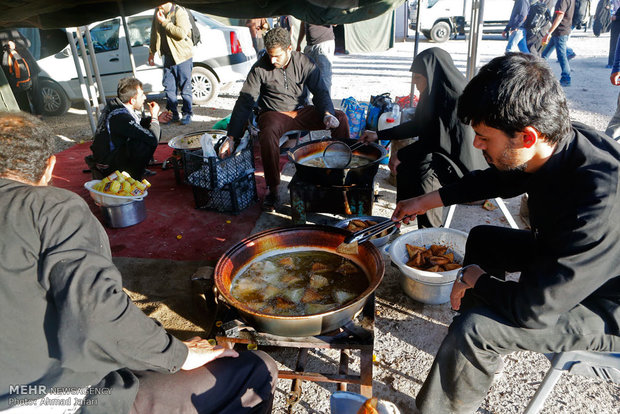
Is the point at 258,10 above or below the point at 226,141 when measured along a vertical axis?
above

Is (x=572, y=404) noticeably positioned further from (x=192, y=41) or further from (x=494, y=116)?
(x=192, y=41)

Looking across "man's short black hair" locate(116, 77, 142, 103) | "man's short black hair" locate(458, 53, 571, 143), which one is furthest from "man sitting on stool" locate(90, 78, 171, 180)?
"man's short black hair" locate(458, 53, 571, 143)

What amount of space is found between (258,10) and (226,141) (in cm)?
156

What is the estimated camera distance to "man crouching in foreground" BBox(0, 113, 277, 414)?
145 centimetres

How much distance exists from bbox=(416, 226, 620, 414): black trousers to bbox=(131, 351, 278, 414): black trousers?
92 centimetres

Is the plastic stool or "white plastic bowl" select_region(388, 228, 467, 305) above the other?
the plastic stool

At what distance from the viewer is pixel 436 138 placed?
13.1 feet

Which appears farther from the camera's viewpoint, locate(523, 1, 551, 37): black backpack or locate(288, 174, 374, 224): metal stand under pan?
locate(523, 1, 551, 37): black backpack

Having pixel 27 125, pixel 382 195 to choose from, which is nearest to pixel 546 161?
pixel 27 125

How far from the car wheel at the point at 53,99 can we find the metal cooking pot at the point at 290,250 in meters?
8.99

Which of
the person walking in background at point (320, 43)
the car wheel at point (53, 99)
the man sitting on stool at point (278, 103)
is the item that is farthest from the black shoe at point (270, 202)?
the car wheel at point (53, 99)

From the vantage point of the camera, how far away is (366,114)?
20.5 feet

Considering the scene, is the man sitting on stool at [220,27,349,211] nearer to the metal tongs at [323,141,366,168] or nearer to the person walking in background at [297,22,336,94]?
the metal tongs at [323,141,366,168]

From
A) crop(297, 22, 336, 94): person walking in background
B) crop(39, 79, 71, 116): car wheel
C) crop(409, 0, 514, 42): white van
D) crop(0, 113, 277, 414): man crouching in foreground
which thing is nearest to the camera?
crop(0, 113, 277, 414): man crouching in foreground
